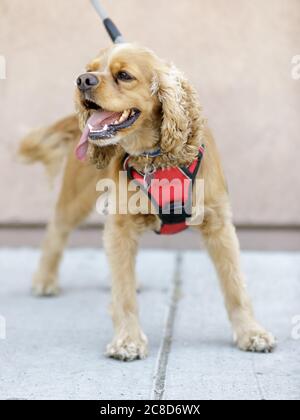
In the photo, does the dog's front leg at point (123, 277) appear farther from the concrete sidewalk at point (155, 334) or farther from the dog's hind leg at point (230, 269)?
the dog's hind leg at point (230, 269)

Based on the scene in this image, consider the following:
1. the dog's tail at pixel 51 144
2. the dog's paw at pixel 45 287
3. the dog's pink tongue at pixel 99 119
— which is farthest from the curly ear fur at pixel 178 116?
the dog's paw at pixel 45 287

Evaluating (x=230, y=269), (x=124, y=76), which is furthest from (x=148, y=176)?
(x=230, y=269)

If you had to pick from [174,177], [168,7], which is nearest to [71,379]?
[174,177]

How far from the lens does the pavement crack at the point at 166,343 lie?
3301 millimetres

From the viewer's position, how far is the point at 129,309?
12.5ft

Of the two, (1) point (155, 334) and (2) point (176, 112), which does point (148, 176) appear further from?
(1) point (155, 334)

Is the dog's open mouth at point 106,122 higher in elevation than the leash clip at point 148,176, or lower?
higher

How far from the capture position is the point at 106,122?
11.8ft

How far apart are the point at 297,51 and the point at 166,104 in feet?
8.37

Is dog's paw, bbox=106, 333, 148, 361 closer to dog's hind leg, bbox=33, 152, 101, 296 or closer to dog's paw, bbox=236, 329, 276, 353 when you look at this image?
dog's paw, bbox=236, 329, 276, 353

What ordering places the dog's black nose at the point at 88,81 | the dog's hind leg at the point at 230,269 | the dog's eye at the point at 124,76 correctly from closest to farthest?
1. the dog's black nose at the point at 88,81
2. the dog's eye at the point at 124,76
3. the dog's hind leg at the point at 230,269

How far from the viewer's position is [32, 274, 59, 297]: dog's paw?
5.00 metres

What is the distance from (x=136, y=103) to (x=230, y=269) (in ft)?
3.08

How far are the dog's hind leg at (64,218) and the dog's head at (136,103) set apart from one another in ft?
3.47
